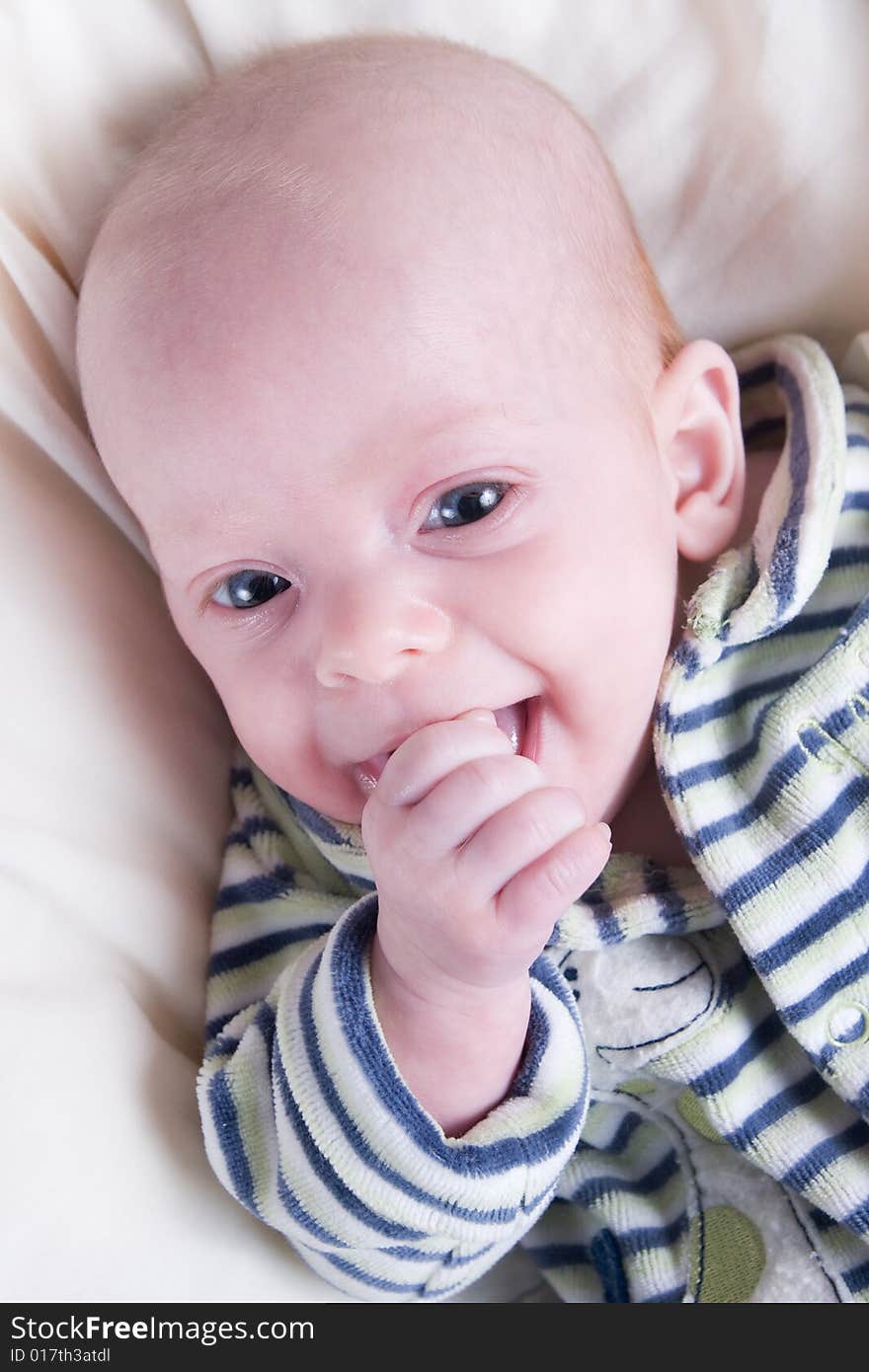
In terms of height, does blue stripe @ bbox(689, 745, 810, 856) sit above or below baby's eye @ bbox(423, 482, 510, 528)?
below

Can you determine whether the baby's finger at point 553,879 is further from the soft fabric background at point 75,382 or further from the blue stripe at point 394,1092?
the soft fabric background at point 75,382

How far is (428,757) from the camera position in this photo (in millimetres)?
1015

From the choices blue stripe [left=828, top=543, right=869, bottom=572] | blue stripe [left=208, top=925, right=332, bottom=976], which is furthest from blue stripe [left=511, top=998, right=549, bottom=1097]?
blue stripe [left=828, top=543, right=869, bottom=572]

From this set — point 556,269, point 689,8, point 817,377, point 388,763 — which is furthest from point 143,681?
point 689,8

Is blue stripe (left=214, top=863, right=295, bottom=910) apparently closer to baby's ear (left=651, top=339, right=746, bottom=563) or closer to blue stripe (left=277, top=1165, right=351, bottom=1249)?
blue stripe (left=277, top=1165, right=351, bottom=1249)

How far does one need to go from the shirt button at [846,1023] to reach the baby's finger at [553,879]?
312mm

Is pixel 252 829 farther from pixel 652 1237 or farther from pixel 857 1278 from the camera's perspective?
pixel 857 1278

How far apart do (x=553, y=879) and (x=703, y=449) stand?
48 cm

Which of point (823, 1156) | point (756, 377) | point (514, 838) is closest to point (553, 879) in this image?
point (514, 838)

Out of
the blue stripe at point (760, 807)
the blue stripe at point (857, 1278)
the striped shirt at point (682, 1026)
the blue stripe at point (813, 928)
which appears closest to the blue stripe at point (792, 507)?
the striped shirt at point (682, 1026)

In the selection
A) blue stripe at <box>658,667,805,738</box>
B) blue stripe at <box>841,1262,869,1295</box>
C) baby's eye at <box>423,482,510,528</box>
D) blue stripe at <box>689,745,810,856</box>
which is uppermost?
baby's eye at <box>423,482,510,528</box>

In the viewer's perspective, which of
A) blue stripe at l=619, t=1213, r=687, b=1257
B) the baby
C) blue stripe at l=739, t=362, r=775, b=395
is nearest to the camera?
the baby

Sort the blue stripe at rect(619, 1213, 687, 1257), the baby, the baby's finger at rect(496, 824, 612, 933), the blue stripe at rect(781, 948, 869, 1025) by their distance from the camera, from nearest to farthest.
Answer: the baby's finger at rect(496, 824, 612, 933), the baby, the blue stripe at rect(781, 948, 869, 1025), the blue stripe at rect(619, 1213, 687, 1257)

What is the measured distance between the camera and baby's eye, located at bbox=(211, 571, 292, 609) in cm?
118
